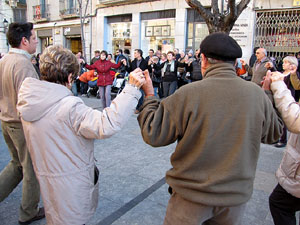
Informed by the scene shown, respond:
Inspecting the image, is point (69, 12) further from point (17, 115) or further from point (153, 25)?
point (17, 115)

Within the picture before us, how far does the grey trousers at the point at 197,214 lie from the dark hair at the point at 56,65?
109cm

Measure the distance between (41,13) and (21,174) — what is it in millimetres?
21769

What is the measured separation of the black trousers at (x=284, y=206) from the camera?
2236 millimetres

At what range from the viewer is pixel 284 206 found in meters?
2.28

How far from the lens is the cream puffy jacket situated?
1.84m

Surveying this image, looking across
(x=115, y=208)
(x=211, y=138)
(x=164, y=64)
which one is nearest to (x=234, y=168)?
(x=211, y=138)

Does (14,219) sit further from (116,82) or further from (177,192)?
(116,82)

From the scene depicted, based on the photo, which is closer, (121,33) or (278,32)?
(278,32)

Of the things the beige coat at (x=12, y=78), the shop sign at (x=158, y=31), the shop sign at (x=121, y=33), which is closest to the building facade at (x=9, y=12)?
the shop sign at (x=121, y=33)

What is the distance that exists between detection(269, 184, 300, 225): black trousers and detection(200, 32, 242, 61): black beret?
132cm

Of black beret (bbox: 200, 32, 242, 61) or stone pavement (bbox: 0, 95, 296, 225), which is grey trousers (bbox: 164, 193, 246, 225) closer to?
black beret (bbox: 200, 32, 242, 61)

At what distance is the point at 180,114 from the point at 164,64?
782 centimetres

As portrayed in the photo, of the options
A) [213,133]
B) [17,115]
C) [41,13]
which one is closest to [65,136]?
[213,133]

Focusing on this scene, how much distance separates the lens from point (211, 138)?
1.53 meters
